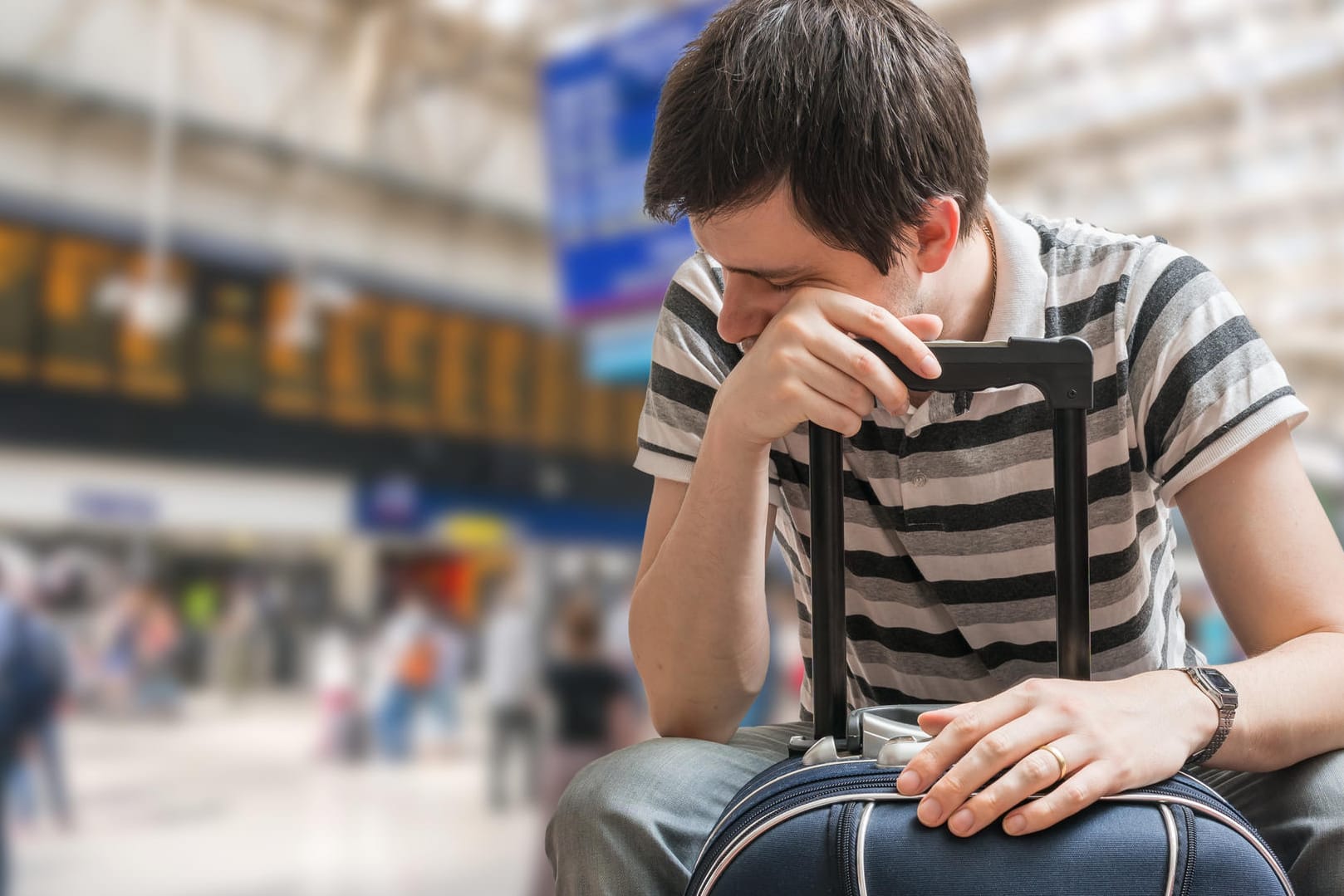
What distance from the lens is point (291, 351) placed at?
207 inches

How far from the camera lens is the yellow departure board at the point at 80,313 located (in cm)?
460

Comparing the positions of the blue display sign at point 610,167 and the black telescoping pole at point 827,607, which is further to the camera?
the blue display sign at point 610,167

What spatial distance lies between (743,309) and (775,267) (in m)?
0.05

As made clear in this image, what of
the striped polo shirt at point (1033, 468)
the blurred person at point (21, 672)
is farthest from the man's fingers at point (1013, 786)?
the blurred person at point (21, 672)

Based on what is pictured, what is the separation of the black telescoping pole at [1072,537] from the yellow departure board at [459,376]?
4938 mm

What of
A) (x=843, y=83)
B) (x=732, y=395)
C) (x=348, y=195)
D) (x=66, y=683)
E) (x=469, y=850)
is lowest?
(x=469, y=850)

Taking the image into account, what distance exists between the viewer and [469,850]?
5.65 meters

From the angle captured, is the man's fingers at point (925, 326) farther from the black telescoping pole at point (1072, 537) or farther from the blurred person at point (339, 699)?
the blurred person at point (339, 699)

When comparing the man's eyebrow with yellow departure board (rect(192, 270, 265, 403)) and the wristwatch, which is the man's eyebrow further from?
yellow departure board (rect(192, 270, 265, 403))

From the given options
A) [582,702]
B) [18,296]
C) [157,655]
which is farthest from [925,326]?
[157,655]

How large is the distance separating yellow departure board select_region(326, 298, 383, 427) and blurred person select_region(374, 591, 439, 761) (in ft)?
3.05

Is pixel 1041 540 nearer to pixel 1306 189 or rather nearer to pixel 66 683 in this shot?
pixel 66 683

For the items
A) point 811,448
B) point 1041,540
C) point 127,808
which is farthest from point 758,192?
point 127,808

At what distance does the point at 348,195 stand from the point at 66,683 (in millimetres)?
2652
